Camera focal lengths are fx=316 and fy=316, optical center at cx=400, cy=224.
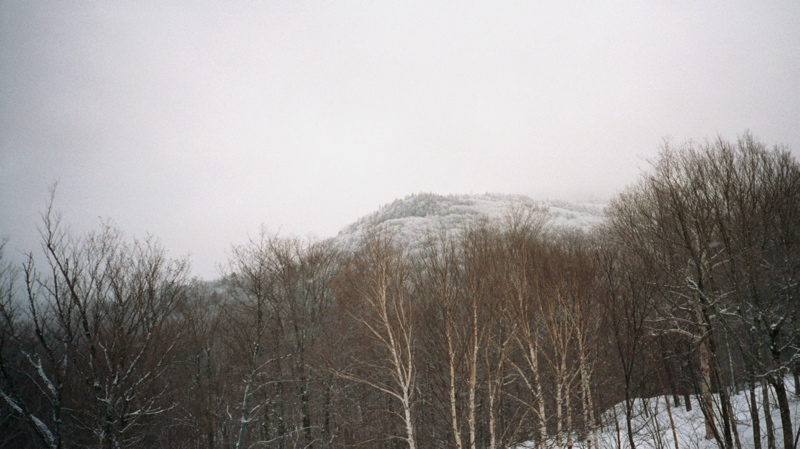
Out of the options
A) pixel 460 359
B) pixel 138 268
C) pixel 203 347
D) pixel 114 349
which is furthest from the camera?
pixel 203 347

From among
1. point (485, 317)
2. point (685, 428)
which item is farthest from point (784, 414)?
point (685, 428)

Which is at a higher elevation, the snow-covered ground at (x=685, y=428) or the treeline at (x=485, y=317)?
the treeline at (x=485, y=317)

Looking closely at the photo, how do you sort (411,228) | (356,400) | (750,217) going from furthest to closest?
(411,228) → (356,400) → (750,217)

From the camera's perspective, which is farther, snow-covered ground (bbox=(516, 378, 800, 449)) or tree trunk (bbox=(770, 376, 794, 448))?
tree trunk (bbox=(770, 376, 794, 448))

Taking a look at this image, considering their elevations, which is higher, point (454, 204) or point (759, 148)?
point (454, 204)

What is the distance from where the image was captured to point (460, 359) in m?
7.92

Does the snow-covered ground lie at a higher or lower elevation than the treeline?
lower

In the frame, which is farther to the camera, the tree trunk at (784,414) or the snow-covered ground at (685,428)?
the tree trunk at (784,414)

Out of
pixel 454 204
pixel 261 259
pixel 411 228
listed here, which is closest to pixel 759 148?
pixel 261 259

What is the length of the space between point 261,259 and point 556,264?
12309 mm

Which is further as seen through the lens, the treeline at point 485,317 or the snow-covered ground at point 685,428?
the treeline at point 485,317

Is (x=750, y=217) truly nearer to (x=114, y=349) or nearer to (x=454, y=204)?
(x=114, y=349)

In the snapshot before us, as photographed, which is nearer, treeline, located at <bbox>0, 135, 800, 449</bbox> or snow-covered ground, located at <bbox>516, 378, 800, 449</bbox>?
snow-covered ground, located at <bbox>516, 378, 800, 449</bbox>

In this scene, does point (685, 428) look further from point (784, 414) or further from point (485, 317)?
point (485, 317)
